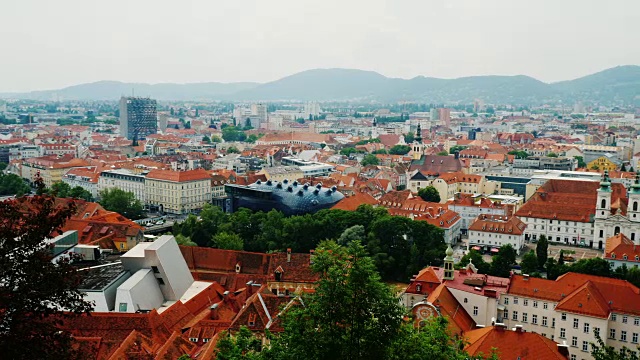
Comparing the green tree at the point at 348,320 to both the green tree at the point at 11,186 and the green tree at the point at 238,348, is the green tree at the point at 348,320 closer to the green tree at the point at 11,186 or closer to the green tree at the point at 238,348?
the green tree at the point at 238,348

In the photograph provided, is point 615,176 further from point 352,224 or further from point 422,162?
point 352,224

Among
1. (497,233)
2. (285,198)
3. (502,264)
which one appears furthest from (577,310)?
(285,198)

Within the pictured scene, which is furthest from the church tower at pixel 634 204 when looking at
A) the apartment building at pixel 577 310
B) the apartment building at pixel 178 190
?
the apartment building at pixel 178 190

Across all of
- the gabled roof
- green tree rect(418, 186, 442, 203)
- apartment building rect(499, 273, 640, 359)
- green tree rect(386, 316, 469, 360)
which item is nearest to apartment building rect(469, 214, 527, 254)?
green tree rect(418, 186, 442, 203)

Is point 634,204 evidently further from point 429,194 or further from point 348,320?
point 348,320

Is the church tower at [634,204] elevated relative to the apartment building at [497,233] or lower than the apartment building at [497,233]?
elevated

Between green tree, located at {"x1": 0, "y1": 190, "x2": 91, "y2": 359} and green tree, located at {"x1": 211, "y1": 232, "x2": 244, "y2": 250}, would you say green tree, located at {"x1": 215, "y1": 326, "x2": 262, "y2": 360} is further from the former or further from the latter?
green tree, located at {"x1": 211, "y1": 232, "x2": 244, "y2": 250}

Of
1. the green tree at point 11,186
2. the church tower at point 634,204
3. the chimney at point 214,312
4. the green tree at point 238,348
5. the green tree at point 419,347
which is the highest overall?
the green tree at point 419,347

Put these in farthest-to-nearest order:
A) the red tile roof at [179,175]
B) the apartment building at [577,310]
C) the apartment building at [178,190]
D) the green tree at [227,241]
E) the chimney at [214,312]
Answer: the red tile roof at [179,175], the apartment building at [178,190], the green tree at [227,241], the chimney at [214,312], the apartment building at [577,310]
